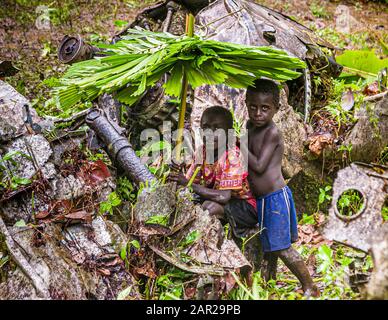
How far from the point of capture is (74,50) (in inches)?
167

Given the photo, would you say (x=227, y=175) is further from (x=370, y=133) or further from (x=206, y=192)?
(x=370, y=133)

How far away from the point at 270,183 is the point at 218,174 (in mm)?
351

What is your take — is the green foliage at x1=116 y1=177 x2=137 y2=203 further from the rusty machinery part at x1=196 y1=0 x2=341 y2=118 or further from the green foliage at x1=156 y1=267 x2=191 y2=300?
the rusty machinery part at x1=196 y1=0 x2=341 y2=118

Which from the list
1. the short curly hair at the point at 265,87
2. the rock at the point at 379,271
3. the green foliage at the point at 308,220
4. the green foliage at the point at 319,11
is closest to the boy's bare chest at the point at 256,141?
the short curly hair at the point at 265,87

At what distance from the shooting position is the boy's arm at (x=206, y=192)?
3.33 metres

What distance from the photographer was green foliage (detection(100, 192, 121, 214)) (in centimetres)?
346

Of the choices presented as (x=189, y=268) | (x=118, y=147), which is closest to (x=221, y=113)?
(x=118, y=147)

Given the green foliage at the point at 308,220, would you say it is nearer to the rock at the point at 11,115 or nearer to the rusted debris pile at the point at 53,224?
the rusted debris pile at the point at 53,224

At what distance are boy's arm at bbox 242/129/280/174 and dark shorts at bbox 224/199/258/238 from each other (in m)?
0.31

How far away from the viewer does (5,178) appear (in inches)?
133

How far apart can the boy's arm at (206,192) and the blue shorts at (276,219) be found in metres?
0.25
